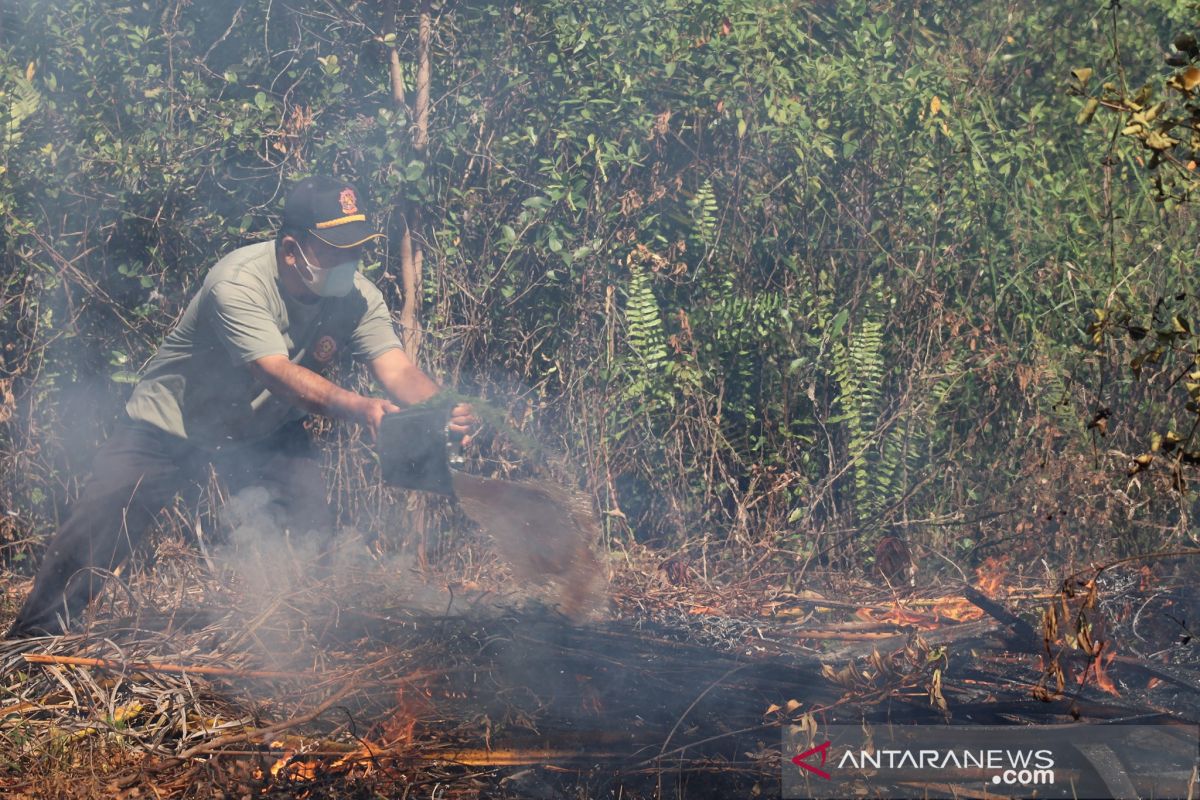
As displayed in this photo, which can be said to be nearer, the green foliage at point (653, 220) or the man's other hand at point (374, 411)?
the man's other hand at point (374, 411)

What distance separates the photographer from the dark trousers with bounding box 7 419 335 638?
4.84m

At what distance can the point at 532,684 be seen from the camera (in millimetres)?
4438

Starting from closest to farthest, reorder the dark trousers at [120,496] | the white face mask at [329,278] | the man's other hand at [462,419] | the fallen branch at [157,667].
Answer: the fallen branch at [157,667]
the man's other hand at [462,419]
the dark trousers at [120,496]
the white face mask at [329,278]

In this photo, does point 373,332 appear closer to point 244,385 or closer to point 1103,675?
point 244,385

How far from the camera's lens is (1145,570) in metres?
5.12

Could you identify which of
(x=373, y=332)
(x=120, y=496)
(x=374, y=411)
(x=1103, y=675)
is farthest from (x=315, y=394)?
(x=1103, y=675)

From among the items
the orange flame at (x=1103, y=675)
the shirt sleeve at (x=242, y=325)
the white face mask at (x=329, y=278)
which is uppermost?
the white face mask at (x=329, y=278)

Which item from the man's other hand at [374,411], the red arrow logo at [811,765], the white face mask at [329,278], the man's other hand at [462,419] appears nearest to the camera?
the red arrow logo at [811,765]

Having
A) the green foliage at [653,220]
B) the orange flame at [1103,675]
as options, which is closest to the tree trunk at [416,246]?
the green foliage at [653,220]

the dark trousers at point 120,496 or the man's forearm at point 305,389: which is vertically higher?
the man's forearm at point 305,389

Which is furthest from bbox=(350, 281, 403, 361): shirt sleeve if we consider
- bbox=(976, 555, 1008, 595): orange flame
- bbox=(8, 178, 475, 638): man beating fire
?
bbox=(976, 555, 1008, 595): orange flame

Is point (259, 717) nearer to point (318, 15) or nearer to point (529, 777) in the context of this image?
point (529, 777)

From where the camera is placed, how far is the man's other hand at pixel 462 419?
4531mm

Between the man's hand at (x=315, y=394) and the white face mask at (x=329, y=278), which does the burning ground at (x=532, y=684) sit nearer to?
the man's hand at (x=315, y=394)
